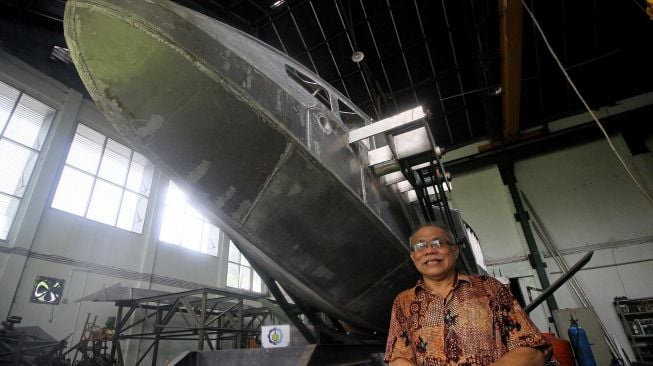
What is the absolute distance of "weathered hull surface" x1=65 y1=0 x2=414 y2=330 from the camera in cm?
198

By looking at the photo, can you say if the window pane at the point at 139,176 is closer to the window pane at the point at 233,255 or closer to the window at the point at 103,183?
the window at the point at 103,183

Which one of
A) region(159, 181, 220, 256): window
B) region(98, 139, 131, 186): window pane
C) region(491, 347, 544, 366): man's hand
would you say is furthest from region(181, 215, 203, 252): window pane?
region(491, 347, 544, 366): man's hand

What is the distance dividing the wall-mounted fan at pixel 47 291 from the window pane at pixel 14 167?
9.24ft

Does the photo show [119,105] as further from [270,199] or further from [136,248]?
[136,248]

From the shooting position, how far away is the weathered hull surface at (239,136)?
6.48 feet

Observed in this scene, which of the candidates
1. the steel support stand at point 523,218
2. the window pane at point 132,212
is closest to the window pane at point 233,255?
the window pane at point 132,212

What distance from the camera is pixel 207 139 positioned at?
7.38 feet

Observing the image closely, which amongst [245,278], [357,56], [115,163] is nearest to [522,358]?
[357,56]

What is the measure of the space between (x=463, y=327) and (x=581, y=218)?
1236 centimetres

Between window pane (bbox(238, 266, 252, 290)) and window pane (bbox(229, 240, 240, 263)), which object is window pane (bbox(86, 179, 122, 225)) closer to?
window pane (bbox(229, 240, 240, 263))

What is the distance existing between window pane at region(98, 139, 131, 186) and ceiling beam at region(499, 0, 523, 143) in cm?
1403

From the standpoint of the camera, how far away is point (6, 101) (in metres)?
10.2

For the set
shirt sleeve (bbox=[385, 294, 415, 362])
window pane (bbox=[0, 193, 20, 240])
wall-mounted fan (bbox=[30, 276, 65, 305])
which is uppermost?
window pane (bbox=[0, 193, 20, 240])

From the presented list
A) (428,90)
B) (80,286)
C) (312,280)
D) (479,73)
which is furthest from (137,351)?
(479,73)
